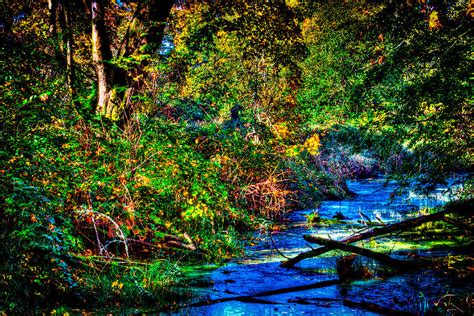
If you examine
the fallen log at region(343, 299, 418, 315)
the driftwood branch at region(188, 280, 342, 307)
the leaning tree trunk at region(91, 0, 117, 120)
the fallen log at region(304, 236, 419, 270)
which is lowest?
the driftwood branch at region(188, 280, 342, 307)

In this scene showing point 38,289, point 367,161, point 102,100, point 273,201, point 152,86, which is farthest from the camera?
point 367,161

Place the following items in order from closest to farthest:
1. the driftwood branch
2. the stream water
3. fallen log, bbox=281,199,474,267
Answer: the stream water < the driftwood branch < fallen log, bbox=281,199,474,267

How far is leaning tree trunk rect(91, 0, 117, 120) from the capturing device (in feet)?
25.1

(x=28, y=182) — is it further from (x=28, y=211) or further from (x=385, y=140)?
(x=385, y=140)

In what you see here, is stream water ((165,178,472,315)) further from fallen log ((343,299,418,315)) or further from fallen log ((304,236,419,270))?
fallen log ((304,236,419,270))

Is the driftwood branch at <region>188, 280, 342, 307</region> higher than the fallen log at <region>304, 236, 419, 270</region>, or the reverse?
the fallen log at <region>304, 236, 419, 270</region>

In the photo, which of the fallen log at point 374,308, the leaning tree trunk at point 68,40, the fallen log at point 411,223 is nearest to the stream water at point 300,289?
the fallen log at point 374,308

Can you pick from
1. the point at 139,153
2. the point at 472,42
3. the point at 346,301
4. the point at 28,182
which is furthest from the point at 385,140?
the point at 28,182

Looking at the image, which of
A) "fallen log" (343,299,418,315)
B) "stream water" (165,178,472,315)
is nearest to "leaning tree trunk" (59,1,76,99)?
"stream water" (165,178,472,315)

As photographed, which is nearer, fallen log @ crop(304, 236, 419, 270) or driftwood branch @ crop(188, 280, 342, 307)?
driftwood branch @ crop(188, 280, 342, 307)

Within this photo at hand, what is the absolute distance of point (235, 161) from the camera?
9.50 metres

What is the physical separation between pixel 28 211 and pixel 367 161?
2087cm

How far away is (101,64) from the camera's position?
7734mm

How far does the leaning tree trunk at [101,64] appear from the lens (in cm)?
766
